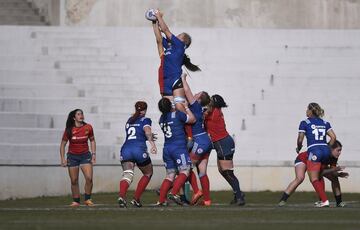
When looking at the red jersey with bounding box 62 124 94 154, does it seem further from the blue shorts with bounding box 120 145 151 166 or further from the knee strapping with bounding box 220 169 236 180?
the knee strapping with bounding box 220 169 236 180

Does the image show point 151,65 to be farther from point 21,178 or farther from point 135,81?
point 21,178

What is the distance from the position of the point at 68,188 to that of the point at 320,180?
6.53 m

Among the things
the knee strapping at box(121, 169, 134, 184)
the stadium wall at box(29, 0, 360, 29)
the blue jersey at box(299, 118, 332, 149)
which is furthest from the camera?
the stadium wall at box(29, 0, 360, 29)

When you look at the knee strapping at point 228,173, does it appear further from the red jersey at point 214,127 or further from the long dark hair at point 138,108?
the long dark hair at point 138,108

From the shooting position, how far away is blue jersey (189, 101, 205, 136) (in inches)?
850

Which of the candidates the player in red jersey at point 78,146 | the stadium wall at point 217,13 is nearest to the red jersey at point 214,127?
the player in red jersey at point 78,146

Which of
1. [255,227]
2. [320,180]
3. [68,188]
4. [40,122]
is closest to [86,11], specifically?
[40,122]

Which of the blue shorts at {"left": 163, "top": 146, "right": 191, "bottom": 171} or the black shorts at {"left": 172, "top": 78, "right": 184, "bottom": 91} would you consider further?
the black shorts at {"left": 172, "top": 78, "right": 184, "bottom": 91}

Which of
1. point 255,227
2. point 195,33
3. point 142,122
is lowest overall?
point 255,227

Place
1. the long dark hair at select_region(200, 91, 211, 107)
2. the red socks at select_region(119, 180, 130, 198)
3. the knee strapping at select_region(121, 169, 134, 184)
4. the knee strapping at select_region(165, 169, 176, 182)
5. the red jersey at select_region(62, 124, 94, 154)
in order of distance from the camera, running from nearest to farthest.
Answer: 1. the knee strapping at select_region(165, 169, 176, 182)
2. the red socks at select_region(119, 180, 130, 198)
3. the knee strapping at select_region(121, 169, 134, 184)
4. the long dark hair at select_region(200, 91, 211, 107)
5. the red jersey at select_region(62, 124, 94, 154)

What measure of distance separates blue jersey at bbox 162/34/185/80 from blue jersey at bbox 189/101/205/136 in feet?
1.78

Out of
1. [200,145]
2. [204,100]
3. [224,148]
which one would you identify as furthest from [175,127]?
[224,148]

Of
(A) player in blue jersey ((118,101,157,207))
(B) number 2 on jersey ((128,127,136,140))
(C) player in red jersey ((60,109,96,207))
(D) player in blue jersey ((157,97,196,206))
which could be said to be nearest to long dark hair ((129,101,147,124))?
(A) player in blue jersey ((118,101,157,207))

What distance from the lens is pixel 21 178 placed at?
26.0m
